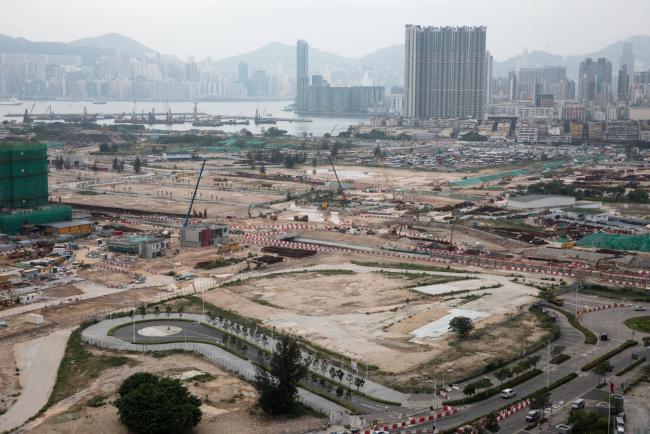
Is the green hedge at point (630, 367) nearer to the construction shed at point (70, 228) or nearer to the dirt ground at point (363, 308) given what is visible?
the dirt ground at point (363, 308)

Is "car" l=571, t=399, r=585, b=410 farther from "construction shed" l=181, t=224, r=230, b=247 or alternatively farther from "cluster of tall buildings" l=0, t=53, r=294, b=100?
"cluster of tall buildings" l=0, t=53, r=294, b=100

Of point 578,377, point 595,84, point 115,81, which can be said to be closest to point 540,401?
point 578,377

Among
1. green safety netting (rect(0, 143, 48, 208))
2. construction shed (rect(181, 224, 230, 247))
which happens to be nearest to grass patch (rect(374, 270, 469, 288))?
construction shed (rect(181, 224, 230, 247))

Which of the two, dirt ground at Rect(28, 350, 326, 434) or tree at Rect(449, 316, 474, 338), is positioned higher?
tree at Rect(449, 316, 474, 338)

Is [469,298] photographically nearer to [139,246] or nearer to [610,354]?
[610,354]

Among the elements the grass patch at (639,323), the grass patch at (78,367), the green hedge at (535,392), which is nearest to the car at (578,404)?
the green hedge at (535,392)
